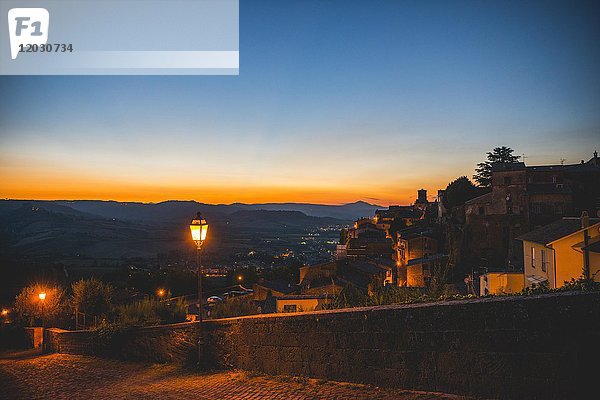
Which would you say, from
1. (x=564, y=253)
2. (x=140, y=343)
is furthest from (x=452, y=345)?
(x=564, y=253)

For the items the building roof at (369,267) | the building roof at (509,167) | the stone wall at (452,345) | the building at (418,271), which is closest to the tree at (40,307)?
the stone wall at (452,345)

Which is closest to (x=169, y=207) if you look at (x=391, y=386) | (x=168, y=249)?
(x=168, y=249)

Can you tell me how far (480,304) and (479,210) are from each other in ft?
162

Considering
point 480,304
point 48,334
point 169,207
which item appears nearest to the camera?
point 480,304

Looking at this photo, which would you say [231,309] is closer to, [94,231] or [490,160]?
[490,160]

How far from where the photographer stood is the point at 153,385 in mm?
8766

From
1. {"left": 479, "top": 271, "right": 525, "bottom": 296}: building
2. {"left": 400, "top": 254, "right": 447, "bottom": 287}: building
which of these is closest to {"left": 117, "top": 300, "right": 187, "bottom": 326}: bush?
{"left": 479, "top": 271, "right": 525, "bottom": 296}: building

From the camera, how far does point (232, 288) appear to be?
55.2 meters

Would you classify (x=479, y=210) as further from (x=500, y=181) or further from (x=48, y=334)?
(x=48, y=334)

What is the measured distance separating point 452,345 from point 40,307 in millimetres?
24738

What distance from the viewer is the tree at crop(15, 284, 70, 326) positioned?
22.3 meters

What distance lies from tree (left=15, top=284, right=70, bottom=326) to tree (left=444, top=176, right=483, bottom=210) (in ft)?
158

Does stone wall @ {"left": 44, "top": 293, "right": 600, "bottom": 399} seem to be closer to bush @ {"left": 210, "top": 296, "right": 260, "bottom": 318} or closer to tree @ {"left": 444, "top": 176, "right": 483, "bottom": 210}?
bush @ {"left": 210, "top": 296, "right": 260, "bottom": 318}

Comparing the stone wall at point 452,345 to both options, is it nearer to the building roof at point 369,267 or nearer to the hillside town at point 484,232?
the hillside town at point 484,232
